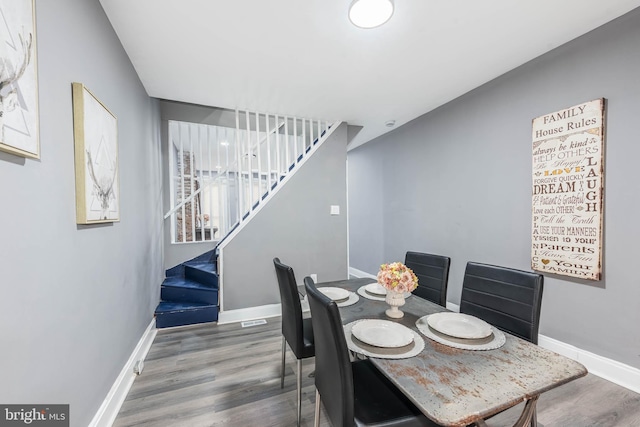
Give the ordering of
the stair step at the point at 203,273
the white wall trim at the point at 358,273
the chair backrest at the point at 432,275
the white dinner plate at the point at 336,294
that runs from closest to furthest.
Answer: the white dinner plate at the point at 336,294
the chair backrest at the point at 432,275
the stair step at the point at 203,273
the white wall trim at the point at 358,273

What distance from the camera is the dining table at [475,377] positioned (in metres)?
0.77

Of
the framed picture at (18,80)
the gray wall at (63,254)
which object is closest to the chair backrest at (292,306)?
the gray wall at (63,254)

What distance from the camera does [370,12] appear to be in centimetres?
156

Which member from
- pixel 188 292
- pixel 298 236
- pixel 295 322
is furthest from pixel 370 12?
pixel 188 292

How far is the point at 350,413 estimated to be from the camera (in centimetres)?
97

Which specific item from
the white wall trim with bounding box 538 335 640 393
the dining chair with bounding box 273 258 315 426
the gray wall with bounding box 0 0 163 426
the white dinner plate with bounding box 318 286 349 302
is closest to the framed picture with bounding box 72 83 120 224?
the gray wall with bounding box 0 0 163 426

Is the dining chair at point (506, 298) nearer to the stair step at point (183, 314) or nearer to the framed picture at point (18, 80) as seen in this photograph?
the framed picture at point (18, 80)

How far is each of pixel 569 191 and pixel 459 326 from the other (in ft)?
5.49

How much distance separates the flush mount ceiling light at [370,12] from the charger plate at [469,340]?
6.00 ft

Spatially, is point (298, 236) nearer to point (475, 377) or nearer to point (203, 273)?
point (203, 273)

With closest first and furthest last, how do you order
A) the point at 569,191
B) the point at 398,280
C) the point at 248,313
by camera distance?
the point at 398,280
the point at 569,191
the point at 248,313

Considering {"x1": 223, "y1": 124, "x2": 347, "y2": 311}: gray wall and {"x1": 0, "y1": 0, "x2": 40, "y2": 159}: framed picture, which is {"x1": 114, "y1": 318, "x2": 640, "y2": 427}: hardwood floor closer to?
{"x1": 223, "y1": 124, "x2": 347, "y2": 311}: gray wall

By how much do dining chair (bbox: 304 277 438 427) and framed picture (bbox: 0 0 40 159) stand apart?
1.19 meters

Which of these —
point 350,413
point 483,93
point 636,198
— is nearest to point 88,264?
point 350,413
